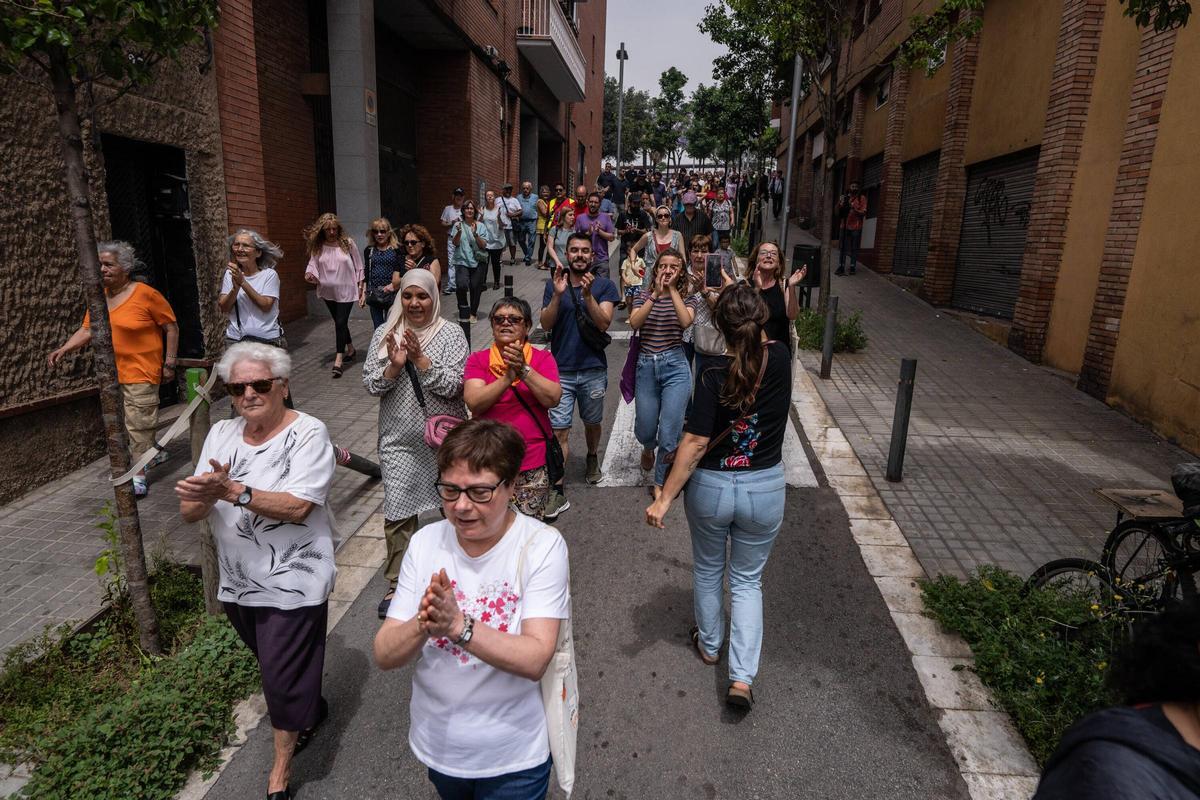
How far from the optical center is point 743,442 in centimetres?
332

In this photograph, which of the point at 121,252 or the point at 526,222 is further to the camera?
the point at 526,222

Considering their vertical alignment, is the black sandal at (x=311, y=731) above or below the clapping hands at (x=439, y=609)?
below

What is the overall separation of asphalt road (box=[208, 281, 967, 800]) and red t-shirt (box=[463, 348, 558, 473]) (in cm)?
106

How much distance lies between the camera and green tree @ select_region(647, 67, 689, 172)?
58688 mm

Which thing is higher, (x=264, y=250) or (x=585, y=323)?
(x=264, y=250)

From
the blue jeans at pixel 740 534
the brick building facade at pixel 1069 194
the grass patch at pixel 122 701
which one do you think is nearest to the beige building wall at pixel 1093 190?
the brick building facade at pixel 1069 194

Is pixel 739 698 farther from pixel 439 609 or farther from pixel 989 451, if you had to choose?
pixel 989 451

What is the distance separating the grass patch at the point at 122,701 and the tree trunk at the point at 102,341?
0.26 m

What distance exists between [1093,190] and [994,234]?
311 cm

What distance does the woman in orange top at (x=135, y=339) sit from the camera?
17.0 ft

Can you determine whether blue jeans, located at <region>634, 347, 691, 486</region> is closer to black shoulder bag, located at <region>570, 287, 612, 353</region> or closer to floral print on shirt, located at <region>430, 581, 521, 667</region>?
black shoulder bag, located at <region>570, 287, 612, 353</region>

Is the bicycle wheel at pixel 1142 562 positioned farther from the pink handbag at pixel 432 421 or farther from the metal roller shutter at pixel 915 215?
the metal roller shutter at pixel 915 215

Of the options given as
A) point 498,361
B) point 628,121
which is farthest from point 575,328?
point 628,121

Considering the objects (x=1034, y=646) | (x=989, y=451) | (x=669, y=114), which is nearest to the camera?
(x=1034, y=646)
